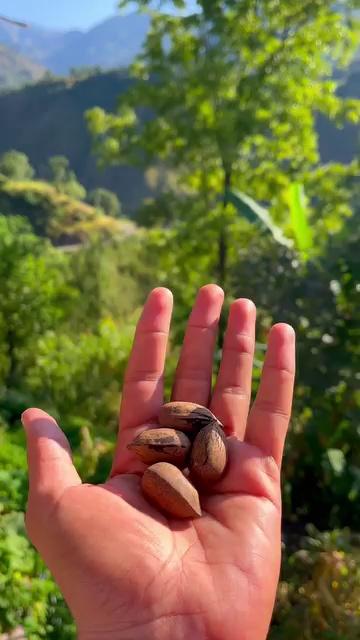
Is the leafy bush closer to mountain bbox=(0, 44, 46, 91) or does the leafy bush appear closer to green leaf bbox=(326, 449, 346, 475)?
green leaf bbox=(326, 449, 346, 475)

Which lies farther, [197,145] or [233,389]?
[197,145]

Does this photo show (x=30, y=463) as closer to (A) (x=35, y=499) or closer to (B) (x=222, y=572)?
(A) (x=35, y=499)

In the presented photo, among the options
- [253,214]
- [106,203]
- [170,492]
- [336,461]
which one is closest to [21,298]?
[253,214]

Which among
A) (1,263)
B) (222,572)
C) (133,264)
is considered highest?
(133,264)

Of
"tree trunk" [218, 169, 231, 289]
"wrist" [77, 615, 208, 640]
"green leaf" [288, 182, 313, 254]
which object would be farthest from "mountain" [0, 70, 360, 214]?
"wrist" [77, 615, 208, 640]

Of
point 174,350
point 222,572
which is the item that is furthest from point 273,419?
point 174,350
